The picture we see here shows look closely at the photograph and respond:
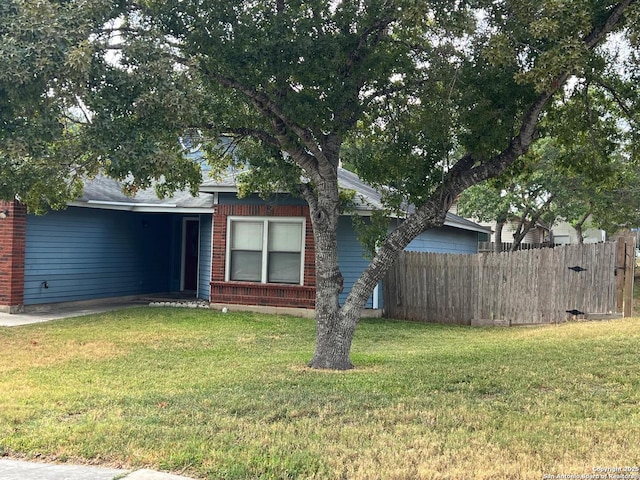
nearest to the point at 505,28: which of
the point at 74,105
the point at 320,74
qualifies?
the point at 320,74

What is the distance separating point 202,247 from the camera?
17.2m

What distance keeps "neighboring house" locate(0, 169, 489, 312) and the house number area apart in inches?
383

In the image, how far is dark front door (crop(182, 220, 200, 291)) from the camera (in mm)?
19609

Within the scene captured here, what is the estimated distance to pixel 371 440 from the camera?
16.9 feet

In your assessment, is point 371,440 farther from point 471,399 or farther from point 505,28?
point 505,28

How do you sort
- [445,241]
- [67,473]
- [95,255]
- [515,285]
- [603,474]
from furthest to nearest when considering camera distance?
[445,241]
[95,255]
[515,285]
[67,473]
[603,474]

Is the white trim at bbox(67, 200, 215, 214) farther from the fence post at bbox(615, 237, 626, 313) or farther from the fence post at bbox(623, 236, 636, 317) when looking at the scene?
the fence post at bbox(623, 236, 636, 317)

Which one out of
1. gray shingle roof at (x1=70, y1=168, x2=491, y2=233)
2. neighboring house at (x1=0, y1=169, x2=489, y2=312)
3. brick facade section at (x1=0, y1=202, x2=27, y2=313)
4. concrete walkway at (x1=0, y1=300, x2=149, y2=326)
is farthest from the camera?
gray shingle roof at (x1=70, y1=168, x2=491, y2=233)

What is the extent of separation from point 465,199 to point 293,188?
17.8 metres

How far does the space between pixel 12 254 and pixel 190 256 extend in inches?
→ 245

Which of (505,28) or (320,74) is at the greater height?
(505,28)

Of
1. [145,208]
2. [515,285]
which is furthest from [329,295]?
[145,208]

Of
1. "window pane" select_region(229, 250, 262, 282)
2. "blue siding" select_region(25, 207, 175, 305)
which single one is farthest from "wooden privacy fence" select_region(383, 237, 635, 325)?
"blue siding" select_region(25, 207, 175, 305)

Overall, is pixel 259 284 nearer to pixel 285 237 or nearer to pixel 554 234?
pixel 285 237
